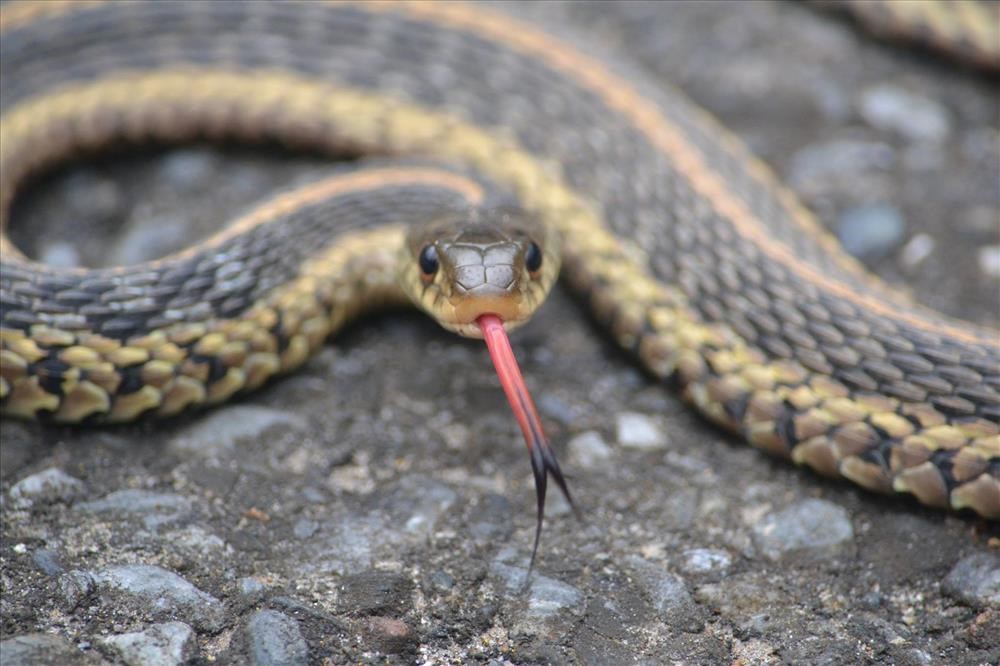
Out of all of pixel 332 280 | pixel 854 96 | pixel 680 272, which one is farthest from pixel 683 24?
pixel 332 280

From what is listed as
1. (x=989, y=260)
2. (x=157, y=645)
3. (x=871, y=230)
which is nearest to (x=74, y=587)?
(x=157, y=645)

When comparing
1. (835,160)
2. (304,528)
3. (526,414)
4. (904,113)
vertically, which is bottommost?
(304,528)

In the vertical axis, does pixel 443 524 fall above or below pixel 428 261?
below

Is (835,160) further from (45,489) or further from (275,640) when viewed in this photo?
(45,489)

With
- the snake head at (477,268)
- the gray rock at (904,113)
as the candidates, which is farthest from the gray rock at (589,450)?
the gray rock at (904,113)

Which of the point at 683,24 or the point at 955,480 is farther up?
the point at 683,24

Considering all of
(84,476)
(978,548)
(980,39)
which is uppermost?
(980,39)

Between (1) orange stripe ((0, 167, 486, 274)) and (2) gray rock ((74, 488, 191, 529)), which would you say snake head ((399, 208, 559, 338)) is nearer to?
(1) orange stripe ((0, 167, 486, 274))

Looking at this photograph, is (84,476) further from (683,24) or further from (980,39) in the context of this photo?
(980,39)
